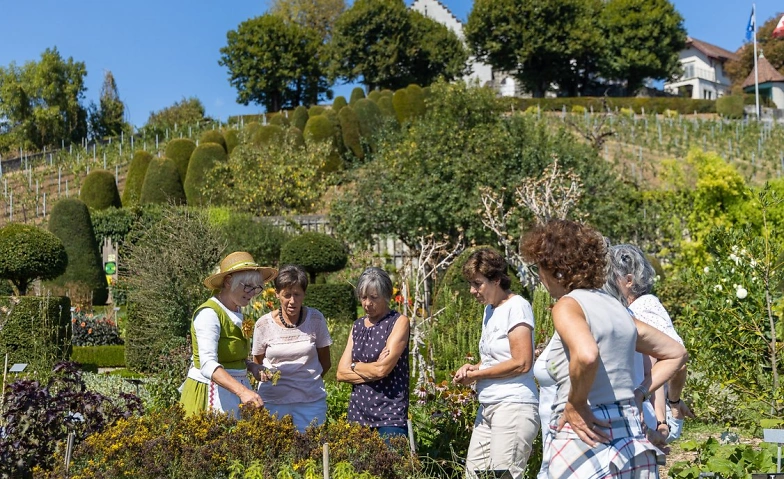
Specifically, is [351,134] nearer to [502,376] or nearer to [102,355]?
[102,355]

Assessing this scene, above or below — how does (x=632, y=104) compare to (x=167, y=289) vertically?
above

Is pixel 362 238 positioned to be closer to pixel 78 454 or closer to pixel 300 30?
pixel 78 454

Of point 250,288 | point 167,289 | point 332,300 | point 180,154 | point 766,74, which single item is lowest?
point 332,300

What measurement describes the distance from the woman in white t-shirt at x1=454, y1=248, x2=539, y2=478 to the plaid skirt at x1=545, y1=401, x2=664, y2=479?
36.8 inches

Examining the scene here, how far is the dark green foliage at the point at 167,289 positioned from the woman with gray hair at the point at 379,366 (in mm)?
5710

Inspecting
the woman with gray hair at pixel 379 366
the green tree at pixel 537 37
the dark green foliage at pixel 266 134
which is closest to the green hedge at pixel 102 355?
the woman with gray hair at pixel 379 366

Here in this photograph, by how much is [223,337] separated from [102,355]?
8766mm

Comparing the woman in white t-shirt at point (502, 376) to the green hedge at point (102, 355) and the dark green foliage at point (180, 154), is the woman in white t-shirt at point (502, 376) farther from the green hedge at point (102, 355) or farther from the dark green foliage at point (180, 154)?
the dark green foliage at point (180, 154)

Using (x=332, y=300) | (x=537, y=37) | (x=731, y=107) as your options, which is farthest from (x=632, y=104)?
(x=332, y=300)

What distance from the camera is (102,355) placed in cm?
1188

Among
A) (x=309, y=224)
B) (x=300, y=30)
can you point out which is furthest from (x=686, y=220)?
(x=300, y=30)

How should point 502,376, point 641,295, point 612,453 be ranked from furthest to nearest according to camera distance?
point 502,376 → point 641,295 → point 612,453

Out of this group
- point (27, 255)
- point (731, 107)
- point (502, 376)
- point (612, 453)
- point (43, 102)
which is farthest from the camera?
point (43, 102)

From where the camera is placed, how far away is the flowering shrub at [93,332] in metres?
12.9
